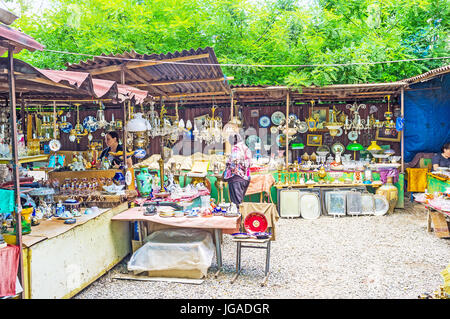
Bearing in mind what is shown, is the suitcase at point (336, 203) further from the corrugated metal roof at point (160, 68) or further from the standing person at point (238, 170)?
the corrugated metal roof at point (160, 68)

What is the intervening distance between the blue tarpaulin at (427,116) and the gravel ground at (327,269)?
3.85 m

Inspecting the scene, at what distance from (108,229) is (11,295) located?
A: 198cm

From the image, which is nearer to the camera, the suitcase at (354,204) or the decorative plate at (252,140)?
the suitcase at (354,204)

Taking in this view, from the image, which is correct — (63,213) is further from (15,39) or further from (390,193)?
(390,193)

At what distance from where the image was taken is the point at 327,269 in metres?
6.07

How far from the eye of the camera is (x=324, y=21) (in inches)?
477

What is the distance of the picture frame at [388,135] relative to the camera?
11.7 metres

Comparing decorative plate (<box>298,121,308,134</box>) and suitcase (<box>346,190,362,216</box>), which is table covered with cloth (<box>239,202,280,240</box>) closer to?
suitcase (<box>346,190,362,216</box>)

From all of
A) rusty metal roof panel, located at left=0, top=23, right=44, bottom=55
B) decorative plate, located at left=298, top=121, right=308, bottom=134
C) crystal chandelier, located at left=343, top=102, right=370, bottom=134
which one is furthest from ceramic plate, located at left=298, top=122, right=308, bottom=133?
rusty metal roof panel, located at left=0, top=23, right=44, bottom=55

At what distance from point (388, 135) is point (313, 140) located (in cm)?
225

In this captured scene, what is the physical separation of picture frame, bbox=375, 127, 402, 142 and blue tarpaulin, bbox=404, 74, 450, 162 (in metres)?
0.27

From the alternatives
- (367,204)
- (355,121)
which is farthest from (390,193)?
(355,121)

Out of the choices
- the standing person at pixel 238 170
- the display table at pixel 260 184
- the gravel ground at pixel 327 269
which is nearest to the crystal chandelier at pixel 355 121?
the display table at pixel 260 184
